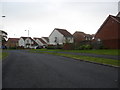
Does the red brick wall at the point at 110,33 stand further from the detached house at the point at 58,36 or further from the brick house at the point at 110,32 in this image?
the detached house at the point at 58,36

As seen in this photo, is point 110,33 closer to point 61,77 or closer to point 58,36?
point 61,77

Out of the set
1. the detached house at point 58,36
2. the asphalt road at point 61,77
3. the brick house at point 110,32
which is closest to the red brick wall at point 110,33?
the brick house at point 110,32

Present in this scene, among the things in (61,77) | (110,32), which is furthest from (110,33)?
(61,77)

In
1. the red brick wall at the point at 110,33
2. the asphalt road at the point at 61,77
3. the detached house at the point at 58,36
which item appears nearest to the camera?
the asphalt road at the point at 61,77

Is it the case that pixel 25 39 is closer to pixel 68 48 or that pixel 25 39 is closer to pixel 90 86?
pixel 68 48

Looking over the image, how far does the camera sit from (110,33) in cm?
3269

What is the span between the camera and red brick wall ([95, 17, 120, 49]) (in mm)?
29383

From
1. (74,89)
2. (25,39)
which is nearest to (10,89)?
(74,89)

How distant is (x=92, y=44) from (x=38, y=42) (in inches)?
2513

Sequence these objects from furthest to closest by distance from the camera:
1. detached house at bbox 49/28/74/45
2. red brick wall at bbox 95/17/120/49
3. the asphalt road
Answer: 1. detached house at bbox 49/28/74/45
2. red brick wall at bbox 95/17/120/49
3. the asphalt road

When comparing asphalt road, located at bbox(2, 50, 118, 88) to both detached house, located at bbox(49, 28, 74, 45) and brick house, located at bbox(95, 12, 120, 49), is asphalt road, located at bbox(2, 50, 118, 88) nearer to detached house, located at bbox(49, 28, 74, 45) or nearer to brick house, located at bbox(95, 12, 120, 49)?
brick house, located at bbox(95, 12, 120, 49)

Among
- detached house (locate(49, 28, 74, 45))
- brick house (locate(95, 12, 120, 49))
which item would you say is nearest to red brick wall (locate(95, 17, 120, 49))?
brick house (locate(95, 12, 120, 49))

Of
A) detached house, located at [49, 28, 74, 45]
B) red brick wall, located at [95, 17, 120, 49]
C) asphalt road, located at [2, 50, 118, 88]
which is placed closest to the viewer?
asphalt road, located at [2, 50, 118, 88]

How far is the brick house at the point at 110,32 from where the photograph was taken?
2942cm
